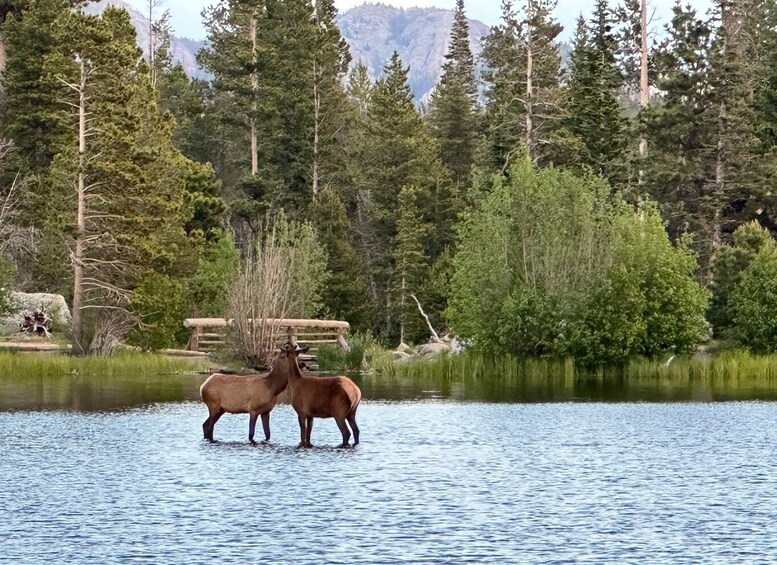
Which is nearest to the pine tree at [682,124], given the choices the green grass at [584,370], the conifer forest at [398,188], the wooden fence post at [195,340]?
the conifer forest at [398,188]

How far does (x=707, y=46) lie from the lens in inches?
2741

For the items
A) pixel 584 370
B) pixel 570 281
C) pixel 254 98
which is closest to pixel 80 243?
pixel 570 281

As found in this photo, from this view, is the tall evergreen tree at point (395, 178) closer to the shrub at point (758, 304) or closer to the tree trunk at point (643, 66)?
the tree trunk at point (643, 66)

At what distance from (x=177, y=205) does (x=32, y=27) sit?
1634 centimetres

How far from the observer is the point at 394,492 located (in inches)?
774

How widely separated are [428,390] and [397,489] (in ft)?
77.9

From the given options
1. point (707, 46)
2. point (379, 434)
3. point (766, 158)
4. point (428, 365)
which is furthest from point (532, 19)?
point (379, 434)

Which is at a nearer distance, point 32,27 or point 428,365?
point 428,365

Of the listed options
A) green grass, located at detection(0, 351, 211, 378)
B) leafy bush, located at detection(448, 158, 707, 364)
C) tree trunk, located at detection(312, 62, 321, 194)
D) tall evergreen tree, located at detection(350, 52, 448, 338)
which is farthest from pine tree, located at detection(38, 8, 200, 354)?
tree trunk, located at detection(312, 62, 321, 194)

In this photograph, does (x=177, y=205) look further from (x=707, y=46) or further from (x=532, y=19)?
(x=707, y=46)

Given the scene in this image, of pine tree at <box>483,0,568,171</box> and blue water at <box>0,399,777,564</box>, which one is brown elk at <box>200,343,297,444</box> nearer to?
blue water at <box>0,399,777,564</box>

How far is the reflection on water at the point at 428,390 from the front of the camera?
38.2m

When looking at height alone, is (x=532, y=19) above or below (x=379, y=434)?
above

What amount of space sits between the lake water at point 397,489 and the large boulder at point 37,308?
26.1 metres
